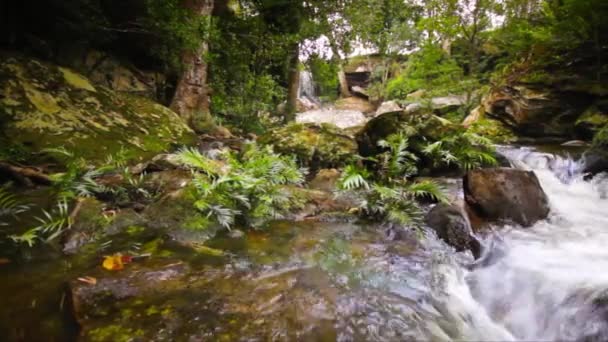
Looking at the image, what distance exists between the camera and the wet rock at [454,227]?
140 inches

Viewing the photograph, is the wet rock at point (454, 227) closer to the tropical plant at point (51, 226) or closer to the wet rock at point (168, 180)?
the wet rock at point (168, 180)

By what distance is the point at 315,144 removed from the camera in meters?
6.89

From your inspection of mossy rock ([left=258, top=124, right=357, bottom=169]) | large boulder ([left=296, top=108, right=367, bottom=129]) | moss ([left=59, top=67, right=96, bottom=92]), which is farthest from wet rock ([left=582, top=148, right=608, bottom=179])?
large boulder ([left=296, top=108, right=367, bottom=129])

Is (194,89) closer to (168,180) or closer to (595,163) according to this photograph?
(168,180)

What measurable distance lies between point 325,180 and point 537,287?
383cm

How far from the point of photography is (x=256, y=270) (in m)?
2.76

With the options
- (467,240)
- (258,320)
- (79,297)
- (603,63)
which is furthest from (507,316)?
(603,63)

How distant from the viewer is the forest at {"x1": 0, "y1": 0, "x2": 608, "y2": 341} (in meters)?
2.23

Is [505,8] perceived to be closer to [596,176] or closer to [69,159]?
[596,176]

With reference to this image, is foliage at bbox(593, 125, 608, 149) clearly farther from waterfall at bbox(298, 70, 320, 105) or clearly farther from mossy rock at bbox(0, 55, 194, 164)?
waterfall at bbox(298, 70, 320, 105)

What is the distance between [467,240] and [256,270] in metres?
2.42

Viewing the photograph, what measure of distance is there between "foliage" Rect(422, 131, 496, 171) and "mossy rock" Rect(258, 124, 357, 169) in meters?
1.63

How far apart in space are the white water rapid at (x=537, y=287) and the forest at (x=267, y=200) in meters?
0.02

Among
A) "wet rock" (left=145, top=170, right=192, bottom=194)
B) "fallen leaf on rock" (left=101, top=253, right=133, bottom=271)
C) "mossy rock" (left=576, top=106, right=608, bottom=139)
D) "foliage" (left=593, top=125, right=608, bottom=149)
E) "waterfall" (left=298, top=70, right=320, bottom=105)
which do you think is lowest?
"fallen leaf on rock" (left=101, top=253, right=133, bottom=271)
